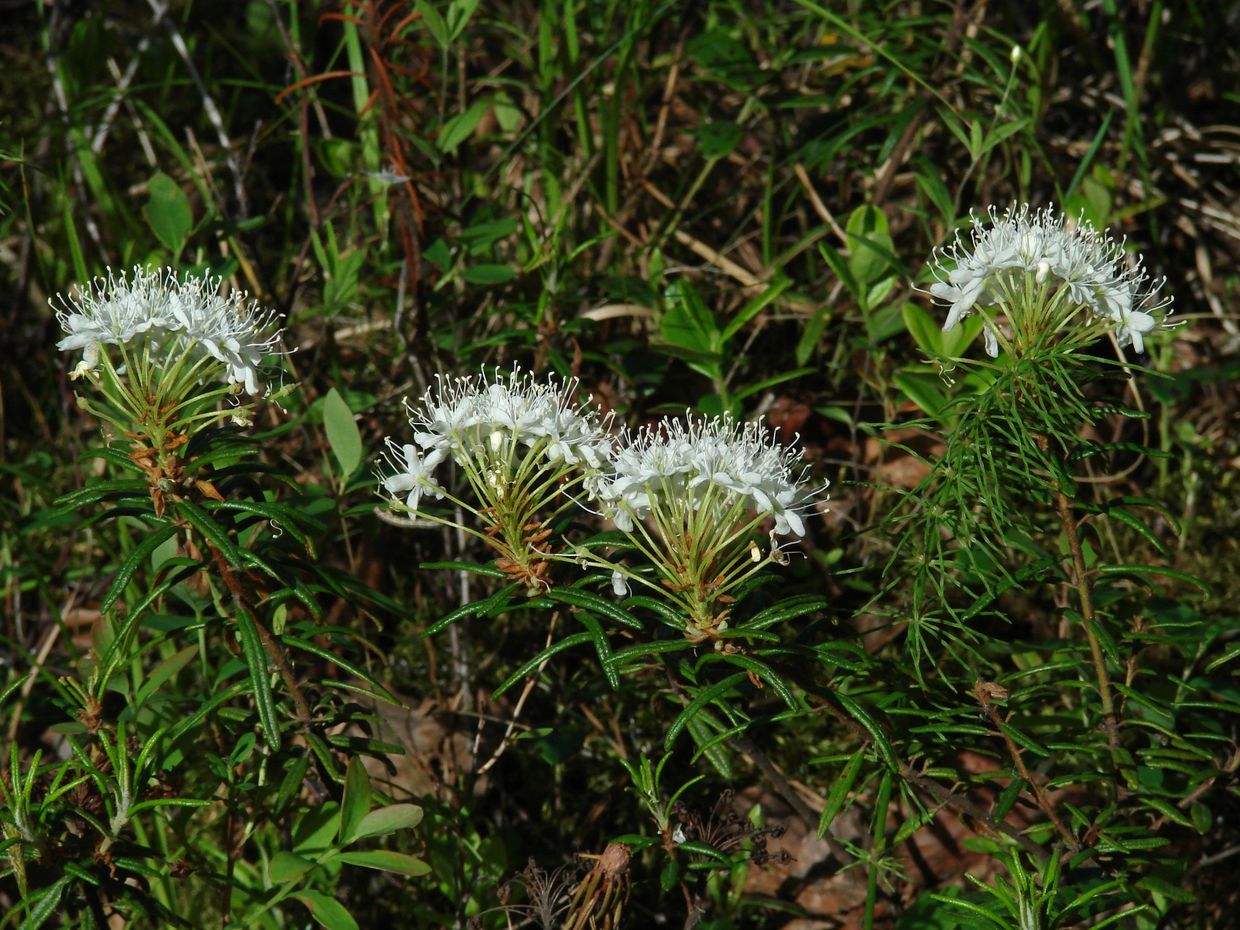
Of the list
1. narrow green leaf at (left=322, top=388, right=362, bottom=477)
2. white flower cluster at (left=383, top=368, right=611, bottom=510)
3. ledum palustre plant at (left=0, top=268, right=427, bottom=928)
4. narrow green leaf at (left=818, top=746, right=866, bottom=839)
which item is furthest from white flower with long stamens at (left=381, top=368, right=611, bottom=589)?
narrow green leaf at (left=818, top=746, right=866, bottom=839)

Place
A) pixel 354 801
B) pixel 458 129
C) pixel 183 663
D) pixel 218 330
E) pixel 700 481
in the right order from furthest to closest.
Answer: pixel 458 129 → pixel 183 663 → pixel 354 801 → pixel 218 330 → pixel 700 481

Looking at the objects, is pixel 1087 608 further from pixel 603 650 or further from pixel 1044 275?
pixel 603 650

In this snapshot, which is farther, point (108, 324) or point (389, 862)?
point (389, 862)

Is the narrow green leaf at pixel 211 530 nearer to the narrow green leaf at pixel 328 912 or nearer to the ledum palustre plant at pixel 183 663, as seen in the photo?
the ledum palustre plant at pixel 183 663

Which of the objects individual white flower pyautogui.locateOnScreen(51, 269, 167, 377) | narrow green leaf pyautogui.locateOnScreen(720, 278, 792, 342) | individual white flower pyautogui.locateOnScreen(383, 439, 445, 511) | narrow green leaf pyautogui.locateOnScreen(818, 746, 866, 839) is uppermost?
narrow green leaf pyautogui.locateOnScreen(720, 278, 792, 342)

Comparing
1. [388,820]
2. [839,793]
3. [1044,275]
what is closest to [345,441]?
[388,820]

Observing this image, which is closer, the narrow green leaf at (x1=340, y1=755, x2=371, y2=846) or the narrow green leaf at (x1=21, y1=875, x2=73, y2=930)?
the narrow green leaf at (x1=21, y1=875, x2=73, y2=930)

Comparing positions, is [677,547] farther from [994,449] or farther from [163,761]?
[163,761]

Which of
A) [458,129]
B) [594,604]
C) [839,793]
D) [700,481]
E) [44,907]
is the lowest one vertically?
[44,907]

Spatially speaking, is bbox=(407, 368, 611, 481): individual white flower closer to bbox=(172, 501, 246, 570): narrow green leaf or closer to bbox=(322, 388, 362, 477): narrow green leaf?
bbox=(172, 501, 246, 570): narrow green leaf

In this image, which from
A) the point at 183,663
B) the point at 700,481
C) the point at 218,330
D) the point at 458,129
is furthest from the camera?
the point at 458,129

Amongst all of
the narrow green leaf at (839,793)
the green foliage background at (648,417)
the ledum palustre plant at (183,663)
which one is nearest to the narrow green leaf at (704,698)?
the green foliage background at (648,417)

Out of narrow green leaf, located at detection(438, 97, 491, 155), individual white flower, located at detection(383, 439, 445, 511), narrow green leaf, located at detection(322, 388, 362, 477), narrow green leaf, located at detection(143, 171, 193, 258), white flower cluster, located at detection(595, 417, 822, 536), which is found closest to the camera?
white flower cluster, located at detection(595, 417, 822, 536)
